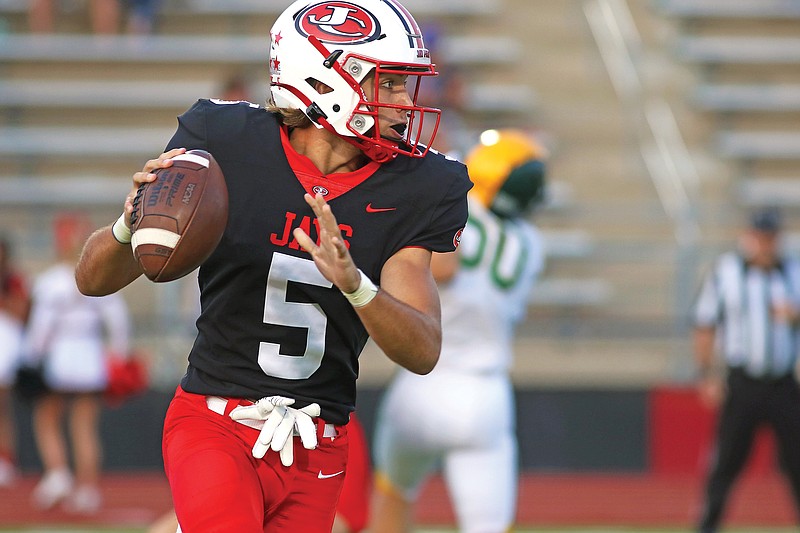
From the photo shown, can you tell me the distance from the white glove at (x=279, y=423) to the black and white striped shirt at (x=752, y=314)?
454cm

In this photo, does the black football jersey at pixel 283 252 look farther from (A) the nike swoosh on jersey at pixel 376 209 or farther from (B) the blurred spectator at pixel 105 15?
(B) the blurred spectator at pixel 105 15

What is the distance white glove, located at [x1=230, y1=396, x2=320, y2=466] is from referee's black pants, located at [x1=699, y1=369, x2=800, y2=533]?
4.24 meters

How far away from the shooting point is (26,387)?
8.44 meters

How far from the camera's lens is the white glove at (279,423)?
3.12 m

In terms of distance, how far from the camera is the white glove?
312 cm

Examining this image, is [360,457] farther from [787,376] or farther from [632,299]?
[632,299]

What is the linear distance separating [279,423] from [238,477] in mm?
164

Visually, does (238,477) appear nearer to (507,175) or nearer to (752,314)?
(507,175)

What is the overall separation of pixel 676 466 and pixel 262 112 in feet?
21.9

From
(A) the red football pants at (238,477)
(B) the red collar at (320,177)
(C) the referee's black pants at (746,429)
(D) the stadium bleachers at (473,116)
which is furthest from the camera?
(D) the stadium bleachers at (473,116)

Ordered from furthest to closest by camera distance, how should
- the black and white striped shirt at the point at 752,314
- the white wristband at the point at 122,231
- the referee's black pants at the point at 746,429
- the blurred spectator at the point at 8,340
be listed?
the blurred spectator at the point at 8,340 → the black and white striped shirt at the point at 752,314 → the referee's black pants at the point at 746,429 → the white wristband at the point at 122,231

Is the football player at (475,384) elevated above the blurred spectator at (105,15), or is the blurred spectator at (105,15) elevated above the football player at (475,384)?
the blurred spectator at (105,15)

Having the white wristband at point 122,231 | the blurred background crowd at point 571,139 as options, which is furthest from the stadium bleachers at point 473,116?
the white wristband at point 122,231

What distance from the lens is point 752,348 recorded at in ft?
23.8
